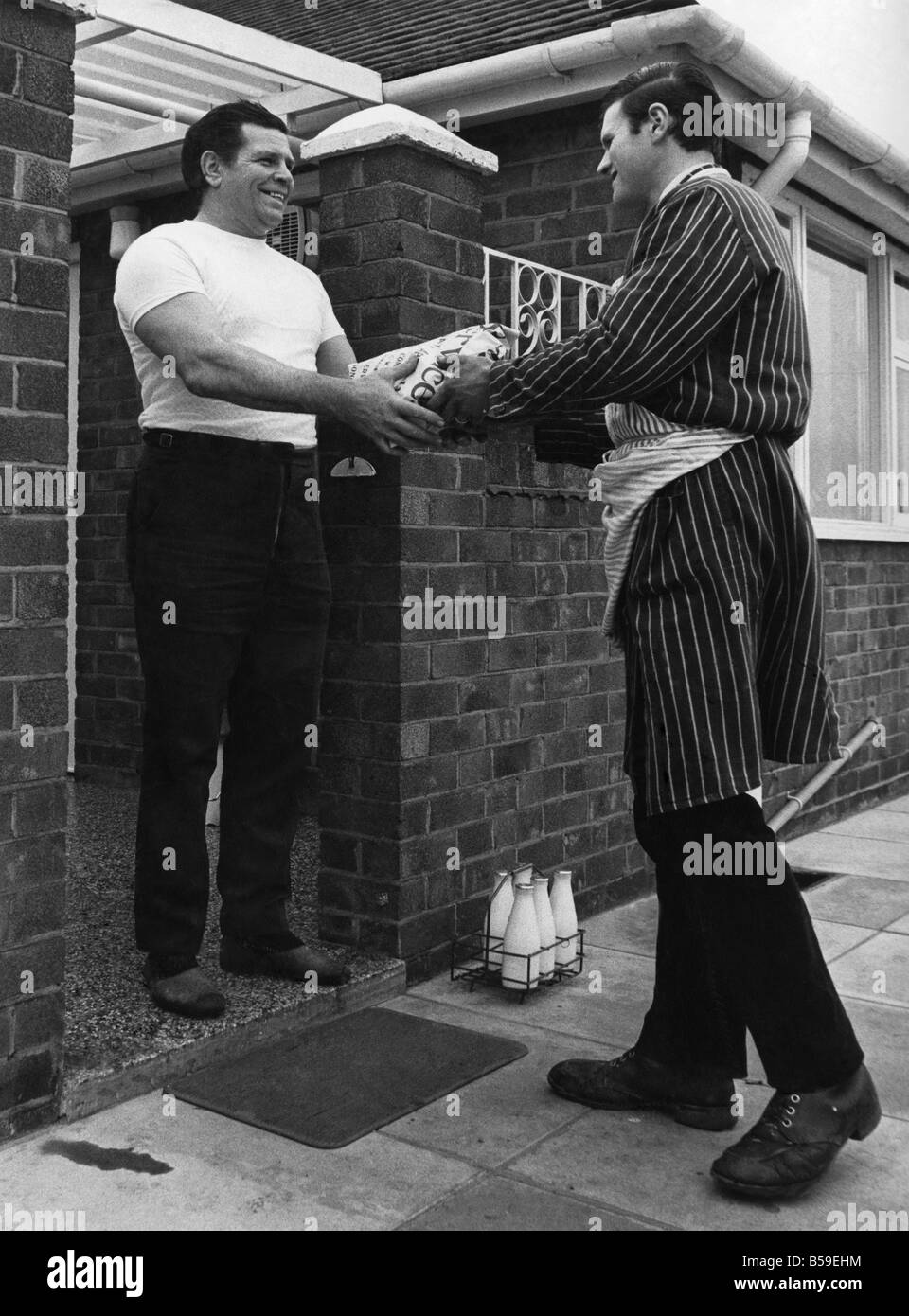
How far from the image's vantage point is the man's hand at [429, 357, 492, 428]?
9.89ft

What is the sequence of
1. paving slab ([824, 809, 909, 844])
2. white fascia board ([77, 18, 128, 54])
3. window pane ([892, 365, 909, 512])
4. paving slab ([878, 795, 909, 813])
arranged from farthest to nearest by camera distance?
window pane ([892, 365, 909, 512])
paving slab ([878, 795, 909, 813])
paving slab ([824, 809, 909, 844])
white fascia board ([77, 18, 128, 54])

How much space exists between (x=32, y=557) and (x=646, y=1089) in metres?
1.82

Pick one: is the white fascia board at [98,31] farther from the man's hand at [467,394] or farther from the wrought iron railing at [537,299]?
the man's hand at [467,394]

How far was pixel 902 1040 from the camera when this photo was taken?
3.73 meters

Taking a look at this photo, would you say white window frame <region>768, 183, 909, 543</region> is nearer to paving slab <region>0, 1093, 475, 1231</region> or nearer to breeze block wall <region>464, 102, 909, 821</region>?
breeze block wall <region>464, 102, 909, 821</region>

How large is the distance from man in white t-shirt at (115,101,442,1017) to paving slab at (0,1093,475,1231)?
1.72 feet

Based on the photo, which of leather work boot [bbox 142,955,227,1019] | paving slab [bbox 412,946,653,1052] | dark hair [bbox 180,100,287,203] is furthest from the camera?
paving slab [bbox 412,946,653,1052]

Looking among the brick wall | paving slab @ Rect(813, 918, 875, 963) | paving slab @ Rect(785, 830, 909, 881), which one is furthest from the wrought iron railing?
paving slab @ Rect(785, 830, 909, 881)

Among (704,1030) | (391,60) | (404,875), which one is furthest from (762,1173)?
(391,60)

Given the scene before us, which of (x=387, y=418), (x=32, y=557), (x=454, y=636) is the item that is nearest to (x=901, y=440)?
(x=454, y=636)

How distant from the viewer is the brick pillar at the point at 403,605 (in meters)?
4.10
